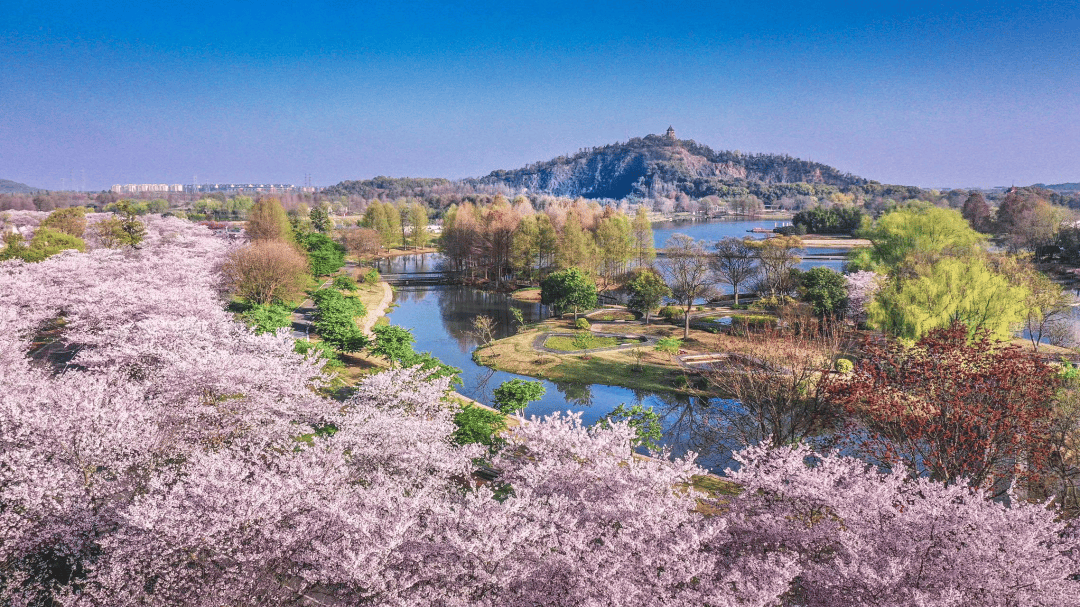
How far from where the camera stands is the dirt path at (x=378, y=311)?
3758 centimetres

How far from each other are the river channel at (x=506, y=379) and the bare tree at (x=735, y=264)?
597 inches

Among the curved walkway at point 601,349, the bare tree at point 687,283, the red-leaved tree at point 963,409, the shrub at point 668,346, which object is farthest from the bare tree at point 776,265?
the red-leaved tree at point 963,409

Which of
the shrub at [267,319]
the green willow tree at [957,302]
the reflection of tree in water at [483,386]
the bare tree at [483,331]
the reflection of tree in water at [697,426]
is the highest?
the green willow tree at [957,302]

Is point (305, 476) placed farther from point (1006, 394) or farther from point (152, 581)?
point (1006, 394)

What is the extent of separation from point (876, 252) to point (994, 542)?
4343 centimetres

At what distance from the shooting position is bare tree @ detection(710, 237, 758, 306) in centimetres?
4669

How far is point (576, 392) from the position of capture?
26500 mm

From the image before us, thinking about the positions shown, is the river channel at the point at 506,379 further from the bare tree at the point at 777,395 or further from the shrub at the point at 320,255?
the shrub at the point at 320,255

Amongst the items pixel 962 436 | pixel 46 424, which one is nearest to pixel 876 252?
pixel 962 436

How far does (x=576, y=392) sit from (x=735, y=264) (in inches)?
1111

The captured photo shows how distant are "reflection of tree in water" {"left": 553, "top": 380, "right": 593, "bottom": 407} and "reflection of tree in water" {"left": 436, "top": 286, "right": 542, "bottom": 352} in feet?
27.3

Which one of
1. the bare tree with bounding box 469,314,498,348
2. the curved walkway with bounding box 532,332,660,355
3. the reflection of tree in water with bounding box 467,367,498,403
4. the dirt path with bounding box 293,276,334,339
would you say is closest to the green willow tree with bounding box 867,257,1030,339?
the curved walkway with bounding box 532,332,660,355

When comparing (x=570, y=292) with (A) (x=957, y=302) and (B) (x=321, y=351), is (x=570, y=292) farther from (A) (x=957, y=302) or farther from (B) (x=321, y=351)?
(A) (x=957, y=302)

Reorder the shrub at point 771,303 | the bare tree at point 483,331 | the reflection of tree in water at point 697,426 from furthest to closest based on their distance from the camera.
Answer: the shrub at point 771,303 < the bare tree at point 483,331 < the reflection of tree in water at point 697,426
